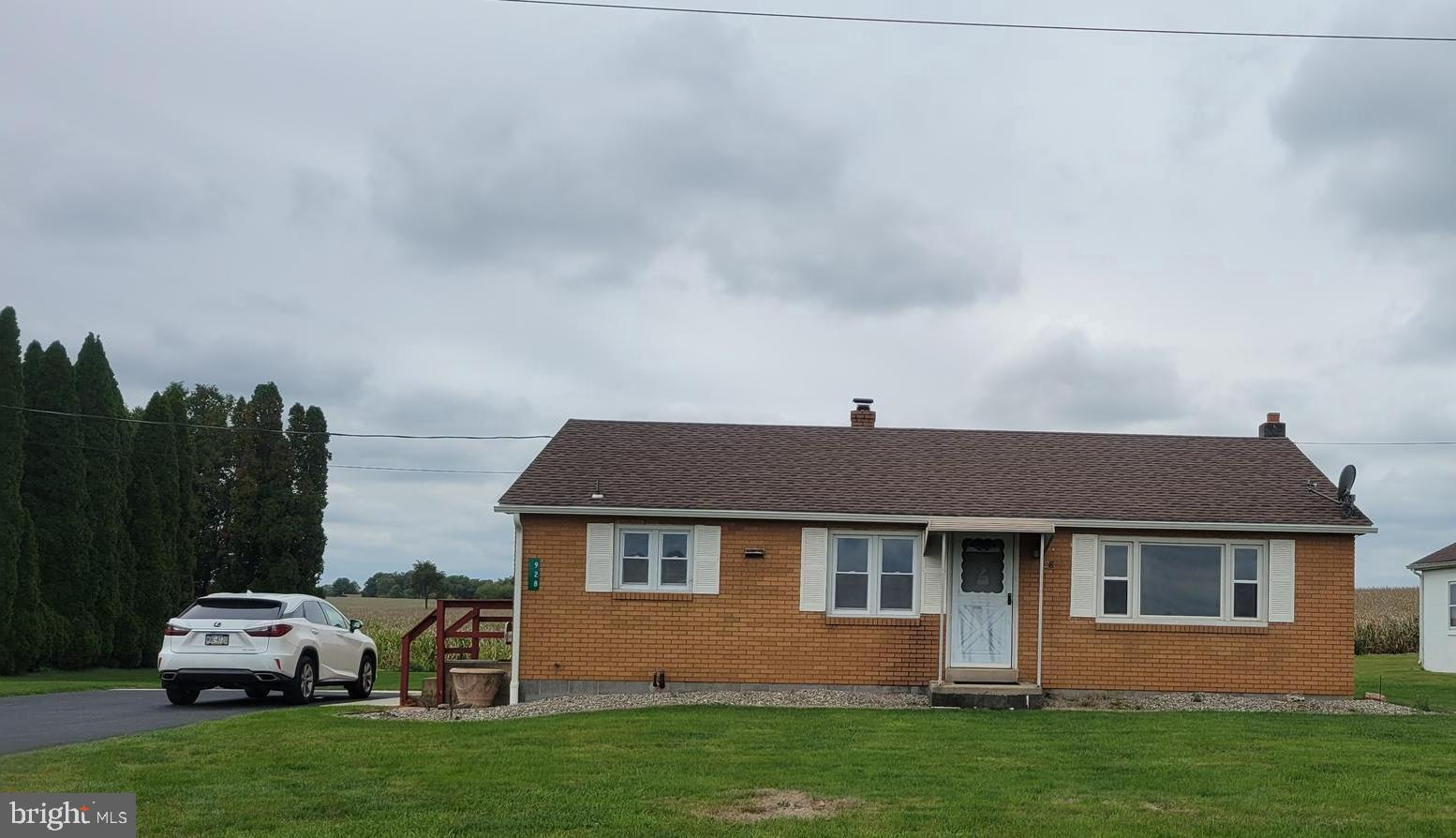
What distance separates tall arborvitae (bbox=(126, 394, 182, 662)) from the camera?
39281 mm

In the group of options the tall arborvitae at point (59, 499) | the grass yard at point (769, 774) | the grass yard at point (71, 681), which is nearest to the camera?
the grass yard at point (769, 774)

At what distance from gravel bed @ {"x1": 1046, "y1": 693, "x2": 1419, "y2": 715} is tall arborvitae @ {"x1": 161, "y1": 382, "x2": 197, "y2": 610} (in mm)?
30708

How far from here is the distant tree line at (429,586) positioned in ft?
161

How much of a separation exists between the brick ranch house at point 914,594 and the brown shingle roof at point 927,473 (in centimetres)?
10

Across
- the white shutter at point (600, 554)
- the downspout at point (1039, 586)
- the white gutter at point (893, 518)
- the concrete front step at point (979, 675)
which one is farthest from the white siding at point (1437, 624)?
the white shutter at point (600, 554)

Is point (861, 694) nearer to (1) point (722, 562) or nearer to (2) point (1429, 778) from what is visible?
(1) point (722, 562)

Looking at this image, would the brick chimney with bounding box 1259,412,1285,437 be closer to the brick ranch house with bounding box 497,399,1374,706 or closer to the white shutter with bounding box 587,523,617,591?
the brick ranch house with bounding box 497,399,1374,706

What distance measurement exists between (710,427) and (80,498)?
69.1 ft

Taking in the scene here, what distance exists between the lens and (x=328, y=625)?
20.3 metres

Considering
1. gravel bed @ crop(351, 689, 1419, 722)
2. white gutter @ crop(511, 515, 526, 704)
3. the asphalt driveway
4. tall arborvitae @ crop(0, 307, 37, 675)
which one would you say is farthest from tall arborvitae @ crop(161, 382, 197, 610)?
gravel bed @ crop(351, 689, 1419, 722)

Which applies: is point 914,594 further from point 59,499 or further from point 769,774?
point 59,499

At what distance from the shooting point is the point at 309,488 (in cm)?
5278

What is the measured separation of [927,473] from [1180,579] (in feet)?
12.9

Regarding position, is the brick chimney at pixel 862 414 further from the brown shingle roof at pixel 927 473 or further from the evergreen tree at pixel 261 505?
the evergreen tree at pixel 261 505
